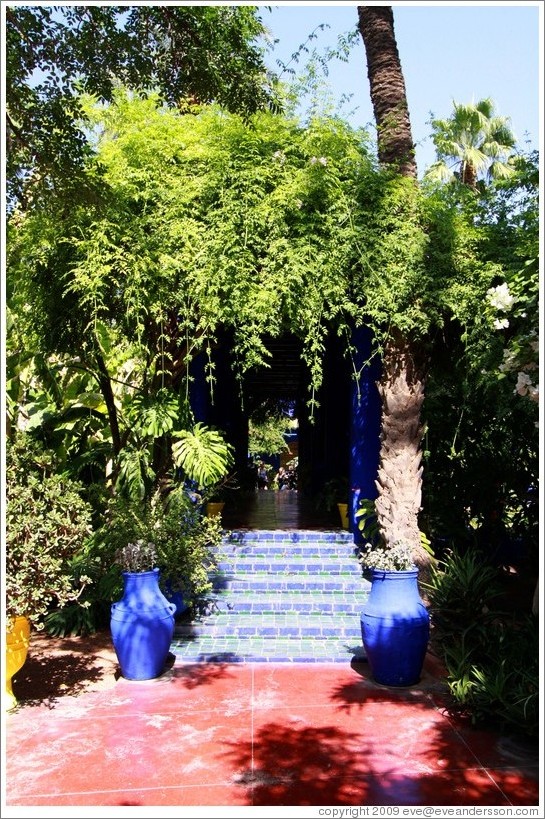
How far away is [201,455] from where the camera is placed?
7.37 m

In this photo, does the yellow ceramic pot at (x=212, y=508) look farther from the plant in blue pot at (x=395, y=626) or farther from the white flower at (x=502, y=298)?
the white flower at (x=502, y=298)

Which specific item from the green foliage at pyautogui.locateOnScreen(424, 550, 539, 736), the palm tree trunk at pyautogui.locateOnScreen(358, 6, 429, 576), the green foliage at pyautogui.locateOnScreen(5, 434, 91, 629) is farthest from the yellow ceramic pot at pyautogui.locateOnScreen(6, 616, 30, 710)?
the palm tree trunk at pyautogui.locateOnScreen(358, 6, 429, 576)

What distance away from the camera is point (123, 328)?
7547 mm

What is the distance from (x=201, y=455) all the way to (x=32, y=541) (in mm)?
2355

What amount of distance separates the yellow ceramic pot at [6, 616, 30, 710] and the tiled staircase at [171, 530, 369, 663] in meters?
1.58

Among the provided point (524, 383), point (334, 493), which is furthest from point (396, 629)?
point (334, 493)

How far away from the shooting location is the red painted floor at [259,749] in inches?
159

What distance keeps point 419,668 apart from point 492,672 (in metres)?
0.86

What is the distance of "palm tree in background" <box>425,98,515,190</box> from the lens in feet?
63.6

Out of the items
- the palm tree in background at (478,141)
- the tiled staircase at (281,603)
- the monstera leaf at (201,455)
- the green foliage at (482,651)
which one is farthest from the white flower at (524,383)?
the palm tree in background at (478,141)

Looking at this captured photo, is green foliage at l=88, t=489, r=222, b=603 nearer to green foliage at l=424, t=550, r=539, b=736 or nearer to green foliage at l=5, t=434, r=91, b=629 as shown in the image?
green foliage at l=5, t=434, r=91, b=629

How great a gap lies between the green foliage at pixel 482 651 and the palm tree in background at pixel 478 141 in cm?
1539

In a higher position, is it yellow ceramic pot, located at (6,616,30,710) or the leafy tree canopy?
Result: the leafy tree canopy

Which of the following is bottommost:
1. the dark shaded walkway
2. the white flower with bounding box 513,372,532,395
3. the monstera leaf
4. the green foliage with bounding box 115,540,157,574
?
the dark shaded walkway
